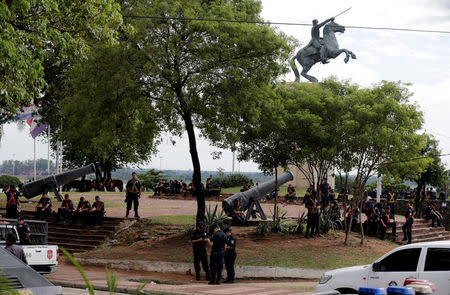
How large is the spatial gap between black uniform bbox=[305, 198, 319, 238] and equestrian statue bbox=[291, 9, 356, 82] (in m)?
18.4

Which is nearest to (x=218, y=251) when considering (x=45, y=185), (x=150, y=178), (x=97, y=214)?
(x=97, y=214)

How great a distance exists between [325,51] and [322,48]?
287 millimetres

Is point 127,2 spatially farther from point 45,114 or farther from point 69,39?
point 45,114

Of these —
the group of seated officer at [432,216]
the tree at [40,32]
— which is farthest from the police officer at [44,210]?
the group of seated officer at [432,216]

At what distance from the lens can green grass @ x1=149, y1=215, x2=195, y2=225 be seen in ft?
77.4

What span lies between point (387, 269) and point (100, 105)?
1278cm

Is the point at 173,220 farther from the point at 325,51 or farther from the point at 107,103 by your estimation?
the point at 325,51

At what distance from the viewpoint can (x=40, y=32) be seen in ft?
47.6

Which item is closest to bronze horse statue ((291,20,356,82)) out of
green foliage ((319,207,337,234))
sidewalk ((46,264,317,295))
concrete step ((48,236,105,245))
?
green foliage ((319,207,337,234))

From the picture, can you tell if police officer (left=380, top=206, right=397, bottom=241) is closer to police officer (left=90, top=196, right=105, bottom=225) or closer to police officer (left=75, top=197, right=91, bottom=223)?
police officer (left=90, top=196, right=105, bottom=225)

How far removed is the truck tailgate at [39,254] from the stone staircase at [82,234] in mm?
7202

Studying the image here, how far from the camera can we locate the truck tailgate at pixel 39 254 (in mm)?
13823

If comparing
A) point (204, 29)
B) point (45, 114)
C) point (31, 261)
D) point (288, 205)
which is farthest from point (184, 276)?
point (288, 205)

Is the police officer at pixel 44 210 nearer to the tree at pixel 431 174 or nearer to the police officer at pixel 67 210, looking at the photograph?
the police officer at pixel 67 210
